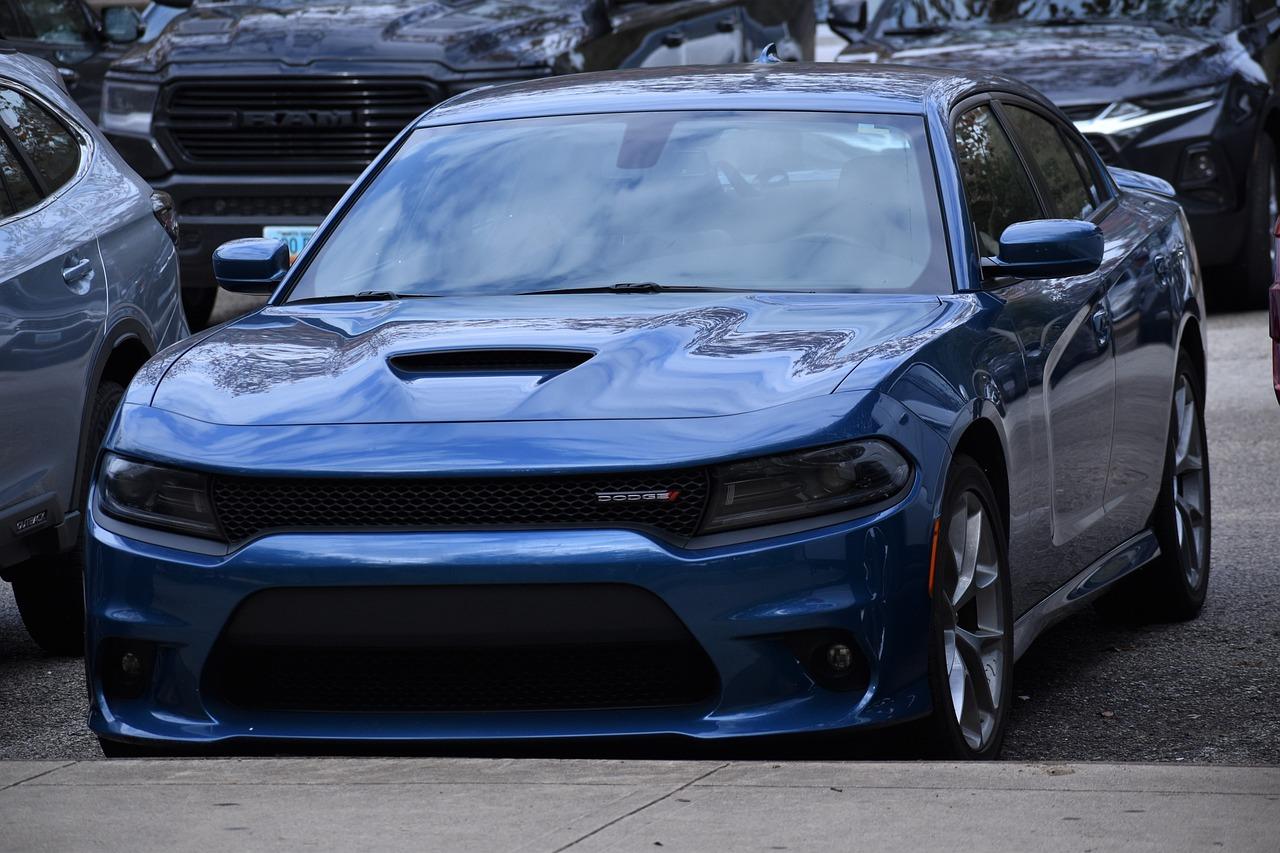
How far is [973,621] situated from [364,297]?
1711mm

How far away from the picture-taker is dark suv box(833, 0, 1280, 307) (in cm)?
1274

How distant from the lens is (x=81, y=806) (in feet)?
13.6

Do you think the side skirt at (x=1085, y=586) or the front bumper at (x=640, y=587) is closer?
the front bumper at (x=640, y=587)

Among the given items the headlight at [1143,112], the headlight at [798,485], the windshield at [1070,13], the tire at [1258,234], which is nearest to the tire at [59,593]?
the headlight at [798,485]

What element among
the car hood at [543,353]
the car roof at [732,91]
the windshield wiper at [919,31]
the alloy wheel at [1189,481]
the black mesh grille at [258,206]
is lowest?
the black mesh grille at [258,206]

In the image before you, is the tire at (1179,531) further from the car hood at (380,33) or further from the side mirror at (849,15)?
the side mirror at (849,15)

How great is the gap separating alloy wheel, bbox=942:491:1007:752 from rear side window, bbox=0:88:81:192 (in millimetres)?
3348

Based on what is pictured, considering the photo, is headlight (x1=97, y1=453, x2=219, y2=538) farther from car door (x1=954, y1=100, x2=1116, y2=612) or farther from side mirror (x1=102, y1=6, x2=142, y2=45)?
side mirror (x1=102, y1=6, x2=142, y2=45)

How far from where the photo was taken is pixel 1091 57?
13047 mm

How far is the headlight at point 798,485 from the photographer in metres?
4.36

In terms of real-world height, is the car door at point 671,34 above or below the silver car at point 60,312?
below

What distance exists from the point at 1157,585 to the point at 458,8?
6.51m

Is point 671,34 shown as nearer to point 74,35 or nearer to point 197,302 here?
point 197,302

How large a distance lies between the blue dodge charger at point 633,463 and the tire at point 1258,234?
7.67 m
